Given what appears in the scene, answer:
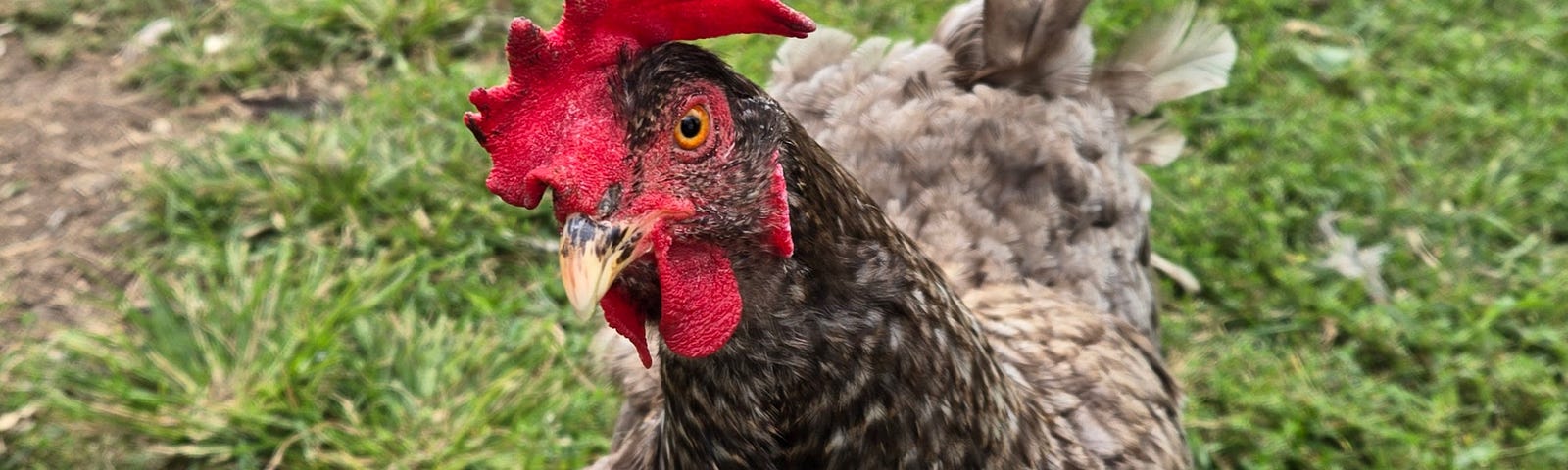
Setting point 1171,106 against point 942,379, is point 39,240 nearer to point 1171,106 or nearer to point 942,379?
point 942,379

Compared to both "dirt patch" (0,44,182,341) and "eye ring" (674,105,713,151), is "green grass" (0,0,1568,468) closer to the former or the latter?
"dirt patch" (0,44,182,341)

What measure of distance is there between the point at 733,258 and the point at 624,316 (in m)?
0.21

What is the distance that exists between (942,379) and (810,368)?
23cm

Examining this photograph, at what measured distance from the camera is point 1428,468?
339 cm

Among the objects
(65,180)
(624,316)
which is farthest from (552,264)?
(624,316)

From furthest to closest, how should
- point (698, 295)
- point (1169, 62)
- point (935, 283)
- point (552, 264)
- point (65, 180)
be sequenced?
point (65, 180), point (552, 264), point (1169, 62), point (935, 283), point (698, 295)

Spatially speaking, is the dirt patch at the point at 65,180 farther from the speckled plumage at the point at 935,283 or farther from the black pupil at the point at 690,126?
the black pupil at the point at 690,126

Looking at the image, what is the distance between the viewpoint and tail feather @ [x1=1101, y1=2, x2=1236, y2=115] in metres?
3.11

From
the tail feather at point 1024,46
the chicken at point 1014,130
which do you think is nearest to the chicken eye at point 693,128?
the chicken at point 1014,130

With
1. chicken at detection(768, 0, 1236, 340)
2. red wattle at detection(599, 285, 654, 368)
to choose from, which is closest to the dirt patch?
chicken at detection(768, 0, 1236, 340)

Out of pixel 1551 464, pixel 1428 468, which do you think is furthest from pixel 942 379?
pixel 1551 464

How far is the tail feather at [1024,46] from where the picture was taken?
9.51ft

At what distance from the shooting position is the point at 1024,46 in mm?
2953

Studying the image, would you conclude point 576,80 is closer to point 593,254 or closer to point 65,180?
point 593,254
